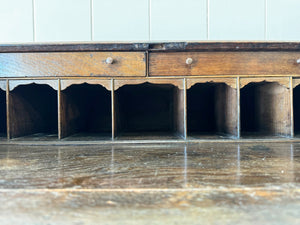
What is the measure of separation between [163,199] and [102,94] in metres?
1.44

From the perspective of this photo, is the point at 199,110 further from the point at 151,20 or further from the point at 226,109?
the point at 151,20

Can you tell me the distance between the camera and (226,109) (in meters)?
1.20

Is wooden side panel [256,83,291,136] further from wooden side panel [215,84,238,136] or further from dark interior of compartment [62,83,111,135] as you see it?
dark interior of compartment [62,83,111,135]

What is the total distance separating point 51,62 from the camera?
104 centimetres

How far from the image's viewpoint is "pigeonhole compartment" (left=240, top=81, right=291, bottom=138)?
108cm

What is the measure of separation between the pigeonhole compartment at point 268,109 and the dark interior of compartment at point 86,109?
1.01m

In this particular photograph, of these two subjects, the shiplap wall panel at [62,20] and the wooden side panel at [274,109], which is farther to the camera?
the shiplap wall panel at [62,20]

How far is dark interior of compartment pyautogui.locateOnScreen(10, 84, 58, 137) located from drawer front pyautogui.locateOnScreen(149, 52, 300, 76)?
0.76 metres

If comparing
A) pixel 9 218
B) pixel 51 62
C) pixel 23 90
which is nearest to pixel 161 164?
pixel 9 218

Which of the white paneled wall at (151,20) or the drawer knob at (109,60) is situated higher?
the white paneled wall at (151,20)

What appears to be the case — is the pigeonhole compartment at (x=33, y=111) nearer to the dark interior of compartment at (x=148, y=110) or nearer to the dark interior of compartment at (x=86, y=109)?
the dark interior of compartment at (x=86, y=109)

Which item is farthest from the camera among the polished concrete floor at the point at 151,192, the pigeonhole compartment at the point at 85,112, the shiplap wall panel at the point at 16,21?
the shiplap wall panel at the point at 16,21

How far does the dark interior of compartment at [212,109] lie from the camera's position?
1.13 meters

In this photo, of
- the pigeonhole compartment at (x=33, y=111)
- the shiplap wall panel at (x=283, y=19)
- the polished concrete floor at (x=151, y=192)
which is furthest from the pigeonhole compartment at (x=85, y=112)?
the shiplap wall panel at (x=283, y=19)
